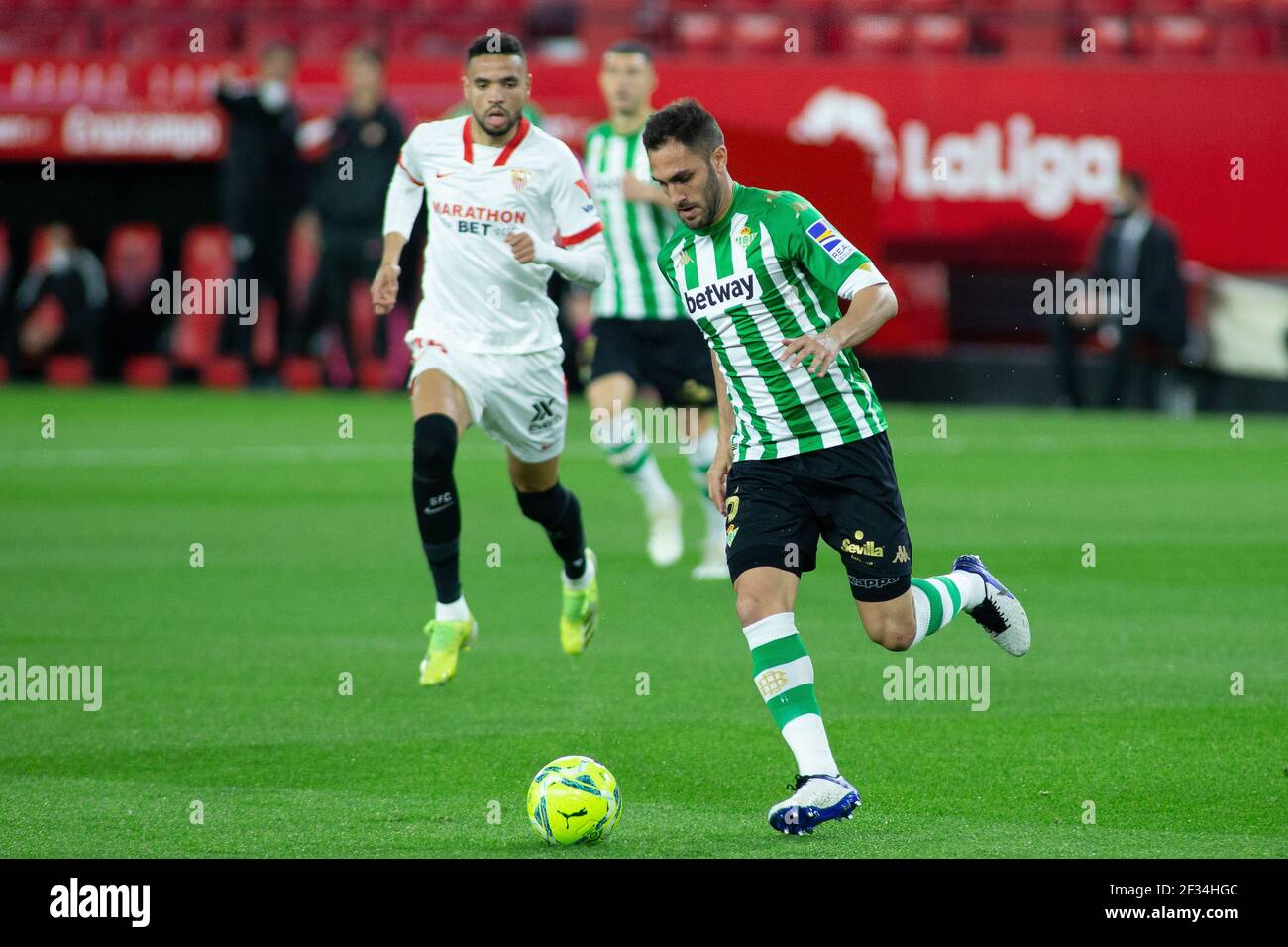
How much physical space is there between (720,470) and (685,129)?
1087 millimetres

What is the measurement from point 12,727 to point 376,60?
1261cm

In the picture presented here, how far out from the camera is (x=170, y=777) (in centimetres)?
634

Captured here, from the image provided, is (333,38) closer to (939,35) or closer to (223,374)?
(223,374)

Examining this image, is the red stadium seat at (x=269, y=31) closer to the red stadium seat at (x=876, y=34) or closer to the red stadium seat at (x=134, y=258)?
the red stadium seat at (x=134, y=258)

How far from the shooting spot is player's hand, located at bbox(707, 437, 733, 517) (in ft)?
21.1

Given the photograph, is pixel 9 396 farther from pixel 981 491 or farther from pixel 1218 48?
pixel 1218 48

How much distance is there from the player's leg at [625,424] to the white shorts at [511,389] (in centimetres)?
197

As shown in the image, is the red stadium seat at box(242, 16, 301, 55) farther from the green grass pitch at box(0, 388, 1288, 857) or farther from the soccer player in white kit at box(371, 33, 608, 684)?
the soccer player in white kit at box(371, 33, 608, 684)

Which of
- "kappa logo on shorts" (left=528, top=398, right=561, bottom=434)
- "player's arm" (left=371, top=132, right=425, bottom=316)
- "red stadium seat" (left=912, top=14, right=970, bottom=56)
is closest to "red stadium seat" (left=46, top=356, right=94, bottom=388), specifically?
"red stadium seat" (left=912, top=14, right=970, bottom=56)

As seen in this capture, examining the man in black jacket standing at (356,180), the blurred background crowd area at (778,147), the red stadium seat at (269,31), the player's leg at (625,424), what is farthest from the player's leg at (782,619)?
the red stadium seat at (269,31)

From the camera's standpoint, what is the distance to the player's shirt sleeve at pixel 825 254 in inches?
235

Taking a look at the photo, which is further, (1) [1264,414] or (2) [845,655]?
(1) [1264,414]

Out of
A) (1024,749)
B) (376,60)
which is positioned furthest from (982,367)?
(1024,749)

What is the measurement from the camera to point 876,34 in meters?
22.3
